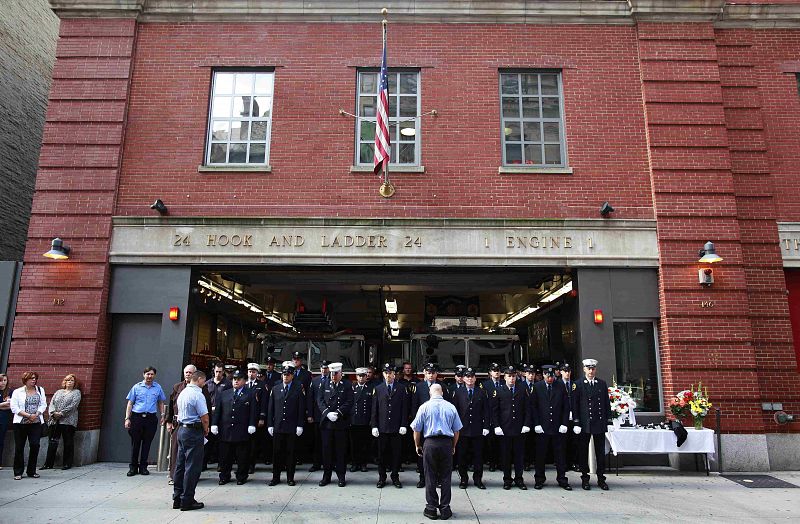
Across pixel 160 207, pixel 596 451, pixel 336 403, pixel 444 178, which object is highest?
pixel 444 178

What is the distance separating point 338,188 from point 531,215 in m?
4.16

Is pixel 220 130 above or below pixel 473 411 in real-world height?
above

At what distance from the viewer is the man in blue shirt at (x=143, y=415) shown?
424 inches

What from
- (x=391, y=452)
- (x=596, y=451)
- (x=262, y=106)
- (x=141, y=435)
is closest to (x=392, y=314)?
(x=262, y=106)

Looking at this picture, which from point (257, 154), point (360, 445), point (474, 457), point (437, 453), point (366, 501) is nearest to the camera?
point (437, 453)

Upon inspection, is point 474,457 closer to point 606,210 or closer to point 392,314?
point 606,210

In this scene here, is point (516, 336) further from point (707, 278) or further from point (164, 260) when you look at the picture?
point (164, 260)

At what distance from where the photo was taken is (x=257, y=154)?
12992mm

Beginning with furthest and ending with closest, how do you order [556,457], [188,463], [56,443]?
1. [56,443]
2. [556,457]
3. [188,463]

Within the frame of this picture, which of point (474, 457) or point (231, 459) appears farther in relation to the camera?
point (231, 459)

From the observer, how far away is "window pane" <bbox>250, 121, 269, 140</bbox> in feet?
43.0

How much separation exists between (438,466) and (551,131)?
825 cm

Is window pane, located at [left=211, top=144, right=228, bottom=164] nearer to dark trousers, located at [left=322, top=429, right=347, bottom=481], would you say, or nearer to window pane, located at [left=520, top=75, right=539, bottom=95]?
dark trousers, located at [left=322, top=429, right=347, bottom=481]

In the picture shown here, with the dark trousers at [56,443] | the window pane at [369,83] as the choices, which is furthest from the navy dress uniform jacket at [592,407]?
the dark trousers at [56,443]
